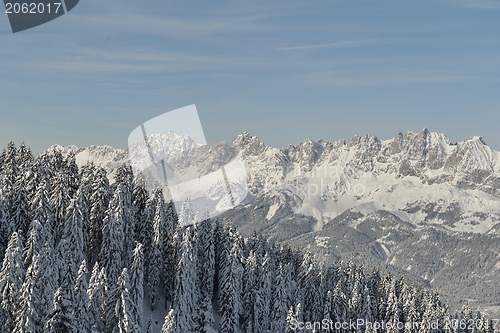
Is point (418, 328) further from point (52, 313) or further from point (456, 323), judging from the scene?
point (52, 313)

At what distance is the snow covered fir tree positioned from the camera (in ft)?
136

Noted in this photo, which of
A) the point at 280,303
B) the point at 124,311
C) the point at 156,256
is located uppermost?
the point at 124,311

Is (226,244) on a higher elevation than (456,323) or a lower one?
higher

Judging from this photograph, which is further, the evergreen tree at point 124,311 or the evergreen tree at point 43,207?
the evergreen tree at point 43,207

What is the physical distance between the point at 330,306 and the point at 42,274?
5349cm

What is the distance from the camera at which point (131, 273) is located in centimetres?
5303

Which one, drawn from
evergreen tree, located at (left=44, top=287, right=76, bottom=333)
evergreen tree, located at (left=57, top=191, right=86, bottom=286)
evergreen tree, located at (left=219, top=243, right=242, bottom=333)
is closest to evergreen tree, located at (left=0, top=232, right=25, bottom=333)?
evergreen tree, located at (left=44, top=287, right=76, bottom=333)

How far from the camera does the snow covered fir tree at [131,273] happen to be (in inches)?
1626

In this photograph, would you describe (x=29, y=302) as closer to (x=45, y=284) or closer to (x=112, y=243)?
(x=45, y=284)

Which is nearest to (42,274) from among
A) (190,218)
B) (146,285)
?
(190,218)

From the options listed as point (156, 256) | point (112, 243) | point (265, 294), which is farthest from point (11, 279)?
point (265, 294)

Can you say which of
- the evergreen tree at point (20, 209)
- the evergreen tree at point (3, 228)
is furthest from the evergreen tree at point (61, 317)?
the evergreen tree at point (20, 209)

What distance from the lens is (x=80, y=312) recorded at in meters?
40.0

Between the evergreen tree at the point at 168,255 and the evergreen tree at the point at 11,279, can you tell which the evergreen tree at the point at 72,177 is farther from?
the evergreen tree at the point at 11,279
